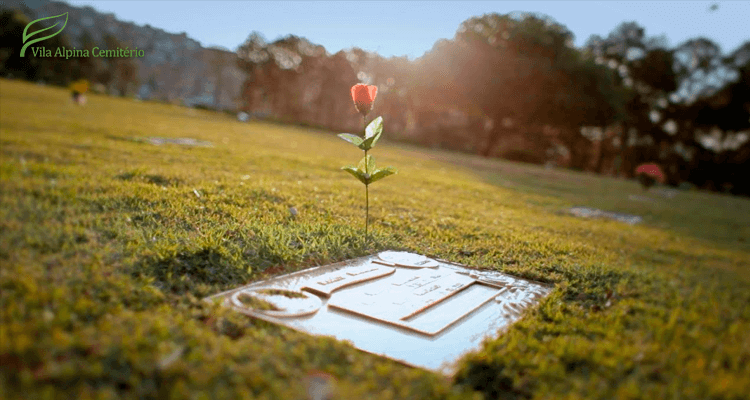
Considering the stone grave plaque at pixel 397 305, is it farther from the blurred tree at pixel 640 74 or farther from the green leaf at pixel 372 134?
the blurred tree at pixel 640 74

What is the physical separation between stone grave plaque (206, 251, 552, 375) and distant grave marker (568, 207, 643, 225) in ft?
16.7

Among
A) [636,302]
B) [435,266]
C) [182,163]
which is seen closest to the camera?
[636,302]

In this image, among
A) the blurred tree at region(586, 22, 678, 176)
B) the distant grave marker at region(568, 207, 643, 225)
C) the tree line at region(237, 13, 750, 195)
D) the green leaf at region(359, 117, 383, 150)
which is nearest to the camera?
the green leaf at region(359, 117, 383, 150)

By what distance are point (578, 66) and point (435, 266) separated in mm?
29054

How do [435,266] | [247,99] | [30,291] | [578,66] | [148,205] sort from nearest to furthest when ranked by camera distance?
[30,291]
[435,266]
[148,205]
[578,66]
[247,99]

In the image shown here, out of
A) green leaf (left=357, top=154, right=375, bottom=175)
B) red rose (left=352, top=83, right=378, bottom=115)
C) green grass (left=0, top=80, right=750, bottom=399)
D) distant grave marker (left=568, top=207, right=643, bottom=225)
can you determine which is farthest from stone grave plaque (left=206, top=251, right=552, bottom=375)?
distant grave marker (left=568, top=207, right=643, bottom=225)

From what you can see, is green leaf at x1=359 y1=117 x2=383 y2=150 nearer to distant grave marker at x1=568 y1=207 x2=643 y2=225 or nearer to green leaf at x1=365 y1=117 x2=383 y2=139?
green leaf at x1=365 y1=117 x2=383 y2=139

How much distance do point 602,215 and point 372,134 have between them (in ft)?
19.3

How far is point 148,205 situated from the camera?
380 cm

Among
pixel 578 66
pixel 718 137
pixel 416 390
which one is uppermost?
pixel 578 66

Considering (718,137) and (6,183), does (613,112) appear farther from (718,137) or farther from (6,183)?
(6,183)

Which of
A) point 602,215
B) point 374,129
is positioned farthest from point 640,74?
point 374,129

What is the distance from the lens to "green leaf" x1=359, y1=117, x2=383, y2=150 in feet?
12.0

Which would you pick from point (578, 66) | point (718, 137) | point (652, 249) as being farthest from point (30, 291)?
point (718, 137)
